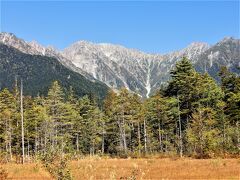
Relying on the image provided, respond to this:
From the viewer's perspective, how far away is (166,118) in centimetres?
7200

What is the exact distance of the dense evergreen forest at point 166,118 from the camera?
56281 mm

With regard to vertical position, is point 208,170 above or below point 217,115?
below

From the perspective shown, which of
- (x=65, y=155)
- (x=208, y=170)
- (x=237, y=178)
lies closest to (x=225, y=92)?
(x=208, y=170)

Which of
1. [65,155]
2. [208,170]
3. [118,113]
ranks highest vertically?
[118,113]

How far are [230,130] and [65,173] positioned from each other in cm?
4958

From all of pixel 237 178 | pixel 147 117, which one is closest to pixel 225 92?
pixel 147 117

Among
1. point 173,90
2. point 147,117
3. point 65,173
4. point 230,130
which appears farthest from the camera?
point 147,117

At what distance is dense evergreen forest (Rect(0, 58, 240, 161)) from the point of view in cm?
5628

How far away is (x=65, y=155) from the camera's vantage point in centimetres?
1745

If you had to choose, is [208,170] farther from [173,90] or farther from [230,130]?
[173,90]

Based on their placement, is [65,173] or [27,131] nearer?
[65,173]

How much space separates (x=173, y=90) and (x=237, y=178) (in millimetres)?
45969

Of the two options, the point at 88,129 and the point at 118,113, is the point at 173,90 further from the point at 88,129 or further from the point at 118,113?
the point at 88,129

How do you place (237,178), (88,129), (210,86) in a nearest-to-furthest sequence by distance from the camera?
(237,178) → (210,86) → (88,129)
